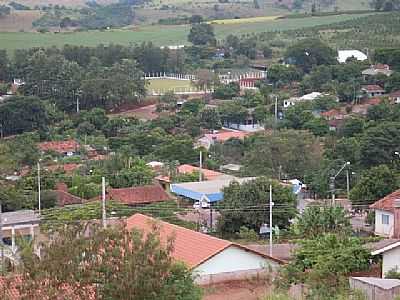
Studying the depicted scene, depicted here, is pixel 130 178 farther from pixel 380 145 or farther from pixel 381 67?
pixel 381 67

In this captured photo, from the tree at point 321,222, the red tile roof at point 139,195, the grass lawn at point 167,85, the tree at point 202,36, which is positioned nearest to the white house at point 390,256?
the tree at point 321,222

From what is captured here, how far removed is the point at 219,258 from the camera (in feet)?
45.1

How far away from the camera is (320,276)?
1166 centimetres

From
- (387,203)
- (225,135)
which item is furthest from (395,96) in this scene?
(387,203)

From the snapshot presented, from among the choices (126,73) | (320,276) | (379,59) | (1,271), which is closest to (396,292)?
(320,276)

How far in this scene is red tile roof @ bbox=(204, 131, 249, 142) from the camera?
31.6 metres

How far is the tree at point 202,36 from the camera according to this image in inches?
2387

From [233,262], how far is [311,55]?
114ft

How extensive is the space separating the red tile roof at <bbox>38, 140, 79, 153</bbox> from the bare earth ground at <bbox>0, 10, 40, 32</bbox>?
41951 millimetres

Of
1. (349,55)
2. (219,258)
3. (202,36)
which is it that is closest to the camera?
(219,258)

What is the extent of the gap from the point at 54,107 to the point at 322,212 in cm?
2376

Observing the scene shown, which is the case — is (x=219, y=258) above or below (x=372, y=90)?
above

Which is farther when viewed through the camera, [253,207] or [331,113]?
[331,113]

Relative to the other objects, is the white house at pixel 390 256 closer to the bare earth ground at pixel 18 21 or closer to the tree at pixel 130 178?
the tree at pixel 130 178
